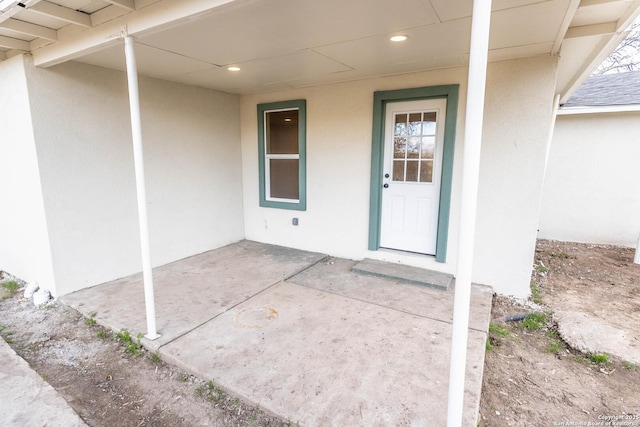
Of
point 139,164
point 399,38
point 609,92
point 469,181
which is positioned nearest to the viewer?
point 469,181

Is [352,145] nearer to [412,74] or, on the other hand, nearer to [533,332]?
[412,74]

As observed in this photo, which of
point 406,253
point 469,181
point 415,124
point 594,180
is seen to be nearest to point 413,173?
point 415,124

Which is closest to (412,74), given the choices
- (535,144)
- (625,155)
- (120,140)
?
(535,144)

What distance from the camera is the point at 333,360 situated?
2.27 meters

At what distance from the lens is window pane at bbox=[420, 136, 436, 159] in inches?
151

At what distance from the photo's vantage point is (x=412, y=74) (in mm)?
3746

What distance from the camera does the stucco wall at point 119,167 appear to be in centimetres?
322

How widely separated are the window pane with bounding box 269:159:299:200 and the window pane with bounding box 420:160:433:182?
191cm

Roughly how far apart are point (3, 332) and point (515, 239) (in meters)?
5.01

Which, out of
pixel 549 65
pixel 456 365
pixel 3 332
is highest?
pixel 549 65

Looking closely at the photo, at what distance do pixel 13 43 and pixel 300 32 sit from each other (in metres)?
2.64

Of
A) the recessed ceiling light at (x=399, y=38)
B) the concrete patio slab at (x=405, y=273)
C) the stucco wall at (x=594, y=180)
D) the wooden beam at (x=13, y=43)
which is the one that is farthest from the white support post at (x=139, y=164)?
the stucco wall at (x=594, y=180)

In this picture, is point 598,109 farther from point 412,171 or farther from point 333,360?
point 333,360

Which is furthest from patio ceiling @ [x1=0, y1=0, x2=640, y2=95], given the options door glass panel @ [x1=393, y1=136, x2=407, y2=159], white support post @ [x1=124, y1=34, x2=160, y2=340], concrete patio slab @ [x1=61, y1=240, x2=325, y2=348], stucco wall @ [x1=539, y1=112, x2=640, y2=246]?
stucco wall @ [x1=539, y1=112, x2=640, y2=246]
